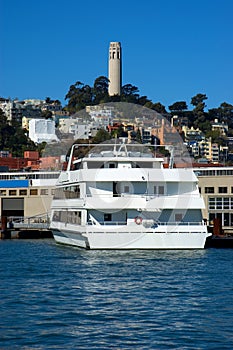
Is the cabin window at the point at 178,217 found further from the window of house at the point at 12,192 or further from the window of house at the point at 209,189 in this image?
the window of house at the point at 12,192

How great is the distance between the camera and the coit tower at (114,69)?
184000 mm

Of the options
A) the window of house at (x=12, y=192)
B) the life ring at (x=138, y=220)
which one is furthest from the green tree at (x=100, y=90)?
the life ring at (x=138, y=220)

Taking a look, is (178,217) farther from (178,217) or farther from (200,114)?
(200,114)

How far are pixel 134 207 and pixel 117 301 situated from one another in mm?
14162

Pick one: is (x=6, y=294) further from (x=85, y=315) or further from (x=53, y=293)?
(x=85, y=315)

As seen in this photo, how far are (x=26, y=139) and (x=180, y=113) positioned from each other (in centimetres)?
4915

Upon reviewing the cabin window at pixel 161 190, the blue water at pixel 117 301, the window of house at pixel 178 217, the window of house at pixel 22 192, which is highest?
the window of house at pixel 22 192

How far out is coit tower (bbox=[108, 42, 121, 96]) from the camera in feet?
604

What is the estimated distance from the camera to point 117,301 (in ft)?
73.6

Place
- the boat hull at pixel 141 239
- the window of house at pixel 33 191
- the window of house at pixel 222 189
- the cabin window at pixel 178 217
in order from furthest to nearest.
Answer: the window of house at pixel 33 191, the window of house at pixel 222 189, the cabin window at pixel 178 217, the boat hull at pixel 141 239

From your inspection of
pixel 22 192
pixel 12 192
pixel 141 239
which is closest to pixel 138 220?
pixel 141 239

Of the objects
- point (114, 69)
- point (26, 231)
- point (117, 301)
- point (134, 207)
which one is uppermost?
point (114, 69)

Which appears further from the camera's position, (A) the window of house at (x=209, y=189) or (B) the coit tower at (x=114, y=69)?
(B) the coit tower at (x=114, y=69)

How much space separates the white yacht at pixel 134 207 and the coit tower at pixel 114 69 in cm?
14546
